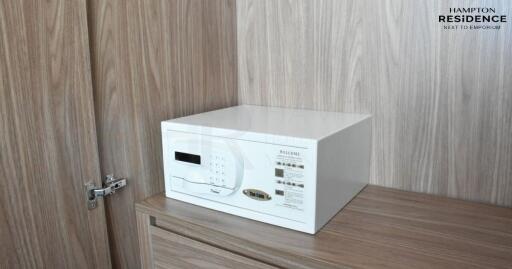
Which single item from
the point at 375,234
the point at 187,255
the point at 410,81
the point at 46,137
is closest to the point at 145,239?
the point at 187,255

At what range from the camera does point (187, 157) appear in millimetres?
999

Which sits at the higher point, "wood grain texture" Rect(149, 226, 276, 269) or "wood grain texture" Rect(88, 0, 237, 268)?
"wood grain texture" Rect(88, 0, 237, 268)

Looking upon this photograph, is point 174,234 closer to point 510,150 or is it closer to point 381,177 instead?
point 381,177

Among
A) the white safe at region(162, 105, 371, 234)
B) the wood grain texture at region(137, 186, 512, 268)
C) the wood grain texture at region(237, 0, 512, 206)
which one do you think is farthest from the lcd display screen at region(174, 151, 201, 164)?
the wood grain texture at region(237, 0, 512, 206)

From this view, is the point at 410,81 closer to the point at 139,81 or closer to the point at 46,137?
the point at 139,81

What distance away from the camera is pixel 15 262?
0.82 m

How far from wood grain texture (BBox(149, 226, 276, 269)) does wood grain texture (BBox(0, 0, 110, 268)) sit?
15cm

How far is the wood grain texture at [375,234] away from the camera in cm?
77

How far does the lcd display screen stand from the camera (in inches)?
38.7

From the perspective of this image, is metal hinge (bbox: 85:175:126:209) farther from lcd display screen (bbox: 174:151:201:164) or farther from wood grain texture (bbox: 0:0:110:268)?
lcd display screen (bbox: 174:151:201:164)

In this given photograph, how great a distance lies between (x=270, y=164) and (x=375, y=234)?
25 centimetres

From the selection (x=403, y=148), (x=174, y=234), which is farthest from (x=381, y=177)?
(x=174, y=234)

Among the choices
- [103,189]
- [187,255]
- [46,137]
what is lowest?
[187,255]

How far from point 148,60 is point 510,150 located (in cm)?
88
